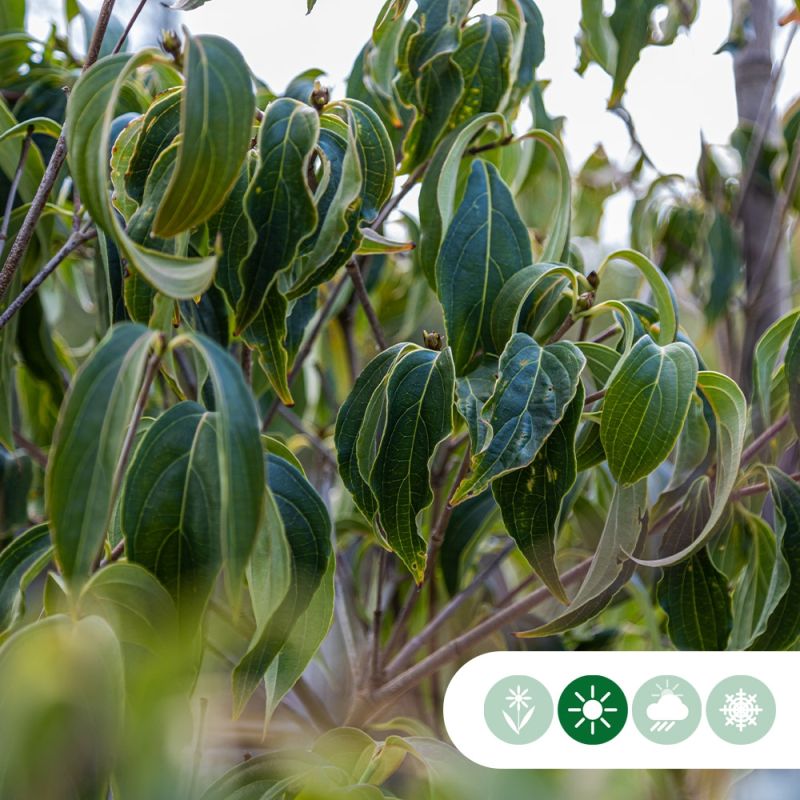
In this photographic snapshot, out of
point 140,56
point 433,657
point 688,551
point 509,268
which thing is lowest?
point 433,657

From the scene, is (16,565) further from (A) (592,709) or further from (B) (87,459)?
(A) (592,709)

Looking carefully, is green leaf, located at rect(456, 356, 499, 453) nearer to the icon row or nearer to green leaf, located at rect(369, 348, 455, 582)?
green leaf, located at rect(369, 348, 455, 582)

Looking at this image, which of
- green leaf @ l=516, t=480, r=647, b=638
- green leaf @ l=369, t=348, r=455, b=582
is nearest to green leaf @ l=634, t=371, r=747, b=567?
green leaf @ l=516, t=480, r=647, b=638

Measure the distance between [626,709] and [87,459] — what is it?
319mm

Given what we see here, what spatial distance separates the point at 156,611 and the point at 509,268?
0.26 metres

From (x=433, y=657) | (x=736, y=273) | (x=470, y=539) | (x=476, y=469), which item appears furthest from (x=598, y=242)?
(x=476, y=469)

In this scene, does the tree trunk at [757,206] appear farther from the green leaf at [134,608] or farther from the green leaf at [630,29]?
the green leaf at [134,608]

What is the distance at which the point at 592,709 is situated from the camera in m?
0.45

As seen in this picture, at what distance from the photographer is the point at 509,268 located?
478 mm

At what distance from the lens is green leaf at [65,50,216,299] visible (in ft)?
1.00

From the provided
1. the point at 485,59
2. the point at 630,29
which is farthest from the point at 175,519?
the point at 630,29

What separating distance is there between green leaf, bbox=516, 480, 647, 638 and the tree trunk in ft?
1.68

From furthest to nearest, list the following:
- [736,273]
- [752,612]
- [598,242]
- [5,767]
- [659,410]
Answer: [598,242] → [736,273] → [752,612] → [659,410] → [5,767]

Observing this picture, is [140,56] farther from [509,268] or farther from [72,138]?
[509,268]
